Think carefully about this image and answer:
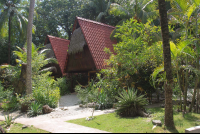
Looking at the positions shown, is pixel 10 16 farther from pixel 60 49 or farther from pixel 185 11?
pixel 185 11

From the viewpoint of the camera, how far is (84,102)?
992cm

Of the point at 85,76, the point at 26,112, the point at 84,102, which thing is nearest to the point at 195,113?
the point at 84,102

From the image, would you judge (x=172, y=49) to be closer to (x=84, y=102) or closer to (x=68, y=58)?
(x=84, y=102)

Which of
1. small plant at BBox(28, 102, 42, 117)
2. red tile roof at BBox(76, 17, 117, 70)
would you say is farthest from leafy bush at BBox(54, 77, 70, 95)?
small plant at BBox(28, 102, 42, 117)

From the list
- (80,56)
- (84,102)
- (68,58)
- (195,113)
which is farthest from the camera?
(68,58)

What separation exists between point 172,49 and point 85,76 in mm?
12796

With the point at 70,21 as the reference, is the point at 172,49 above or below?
below

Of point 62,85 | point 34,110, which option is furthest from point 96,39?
point 34,110

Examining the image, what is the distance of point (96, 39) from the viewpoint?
14.4m

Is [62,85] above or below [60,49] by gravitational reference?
below

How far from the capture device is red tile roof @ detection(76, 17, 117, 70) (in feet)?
44.0

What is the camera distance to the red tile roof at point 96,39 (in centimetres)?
1341

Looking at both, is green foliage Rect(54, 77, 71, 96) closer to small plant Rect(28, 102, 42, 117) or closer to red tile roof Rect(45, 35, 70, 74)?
red tile roof Rect(45, 35, 70, 74)

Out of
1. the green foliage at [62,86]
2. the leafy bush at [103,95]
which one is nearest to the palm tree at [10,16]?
the green foliage at [62,86]
